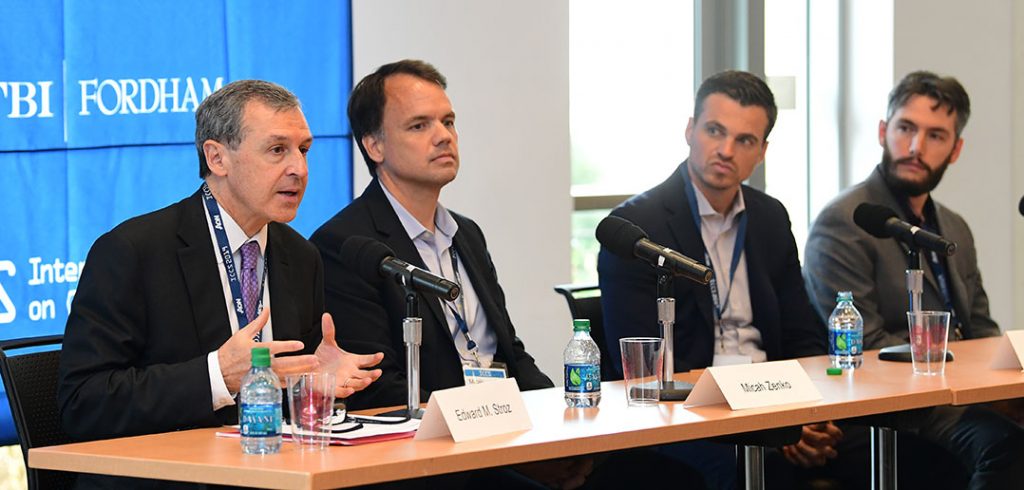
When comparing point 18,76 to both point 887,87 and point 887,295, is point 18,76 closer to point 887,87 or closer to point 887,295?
point 887,295

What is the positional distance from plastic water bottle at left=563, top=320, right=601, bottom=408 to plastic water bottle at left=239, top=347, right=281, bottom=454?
0.78 meters

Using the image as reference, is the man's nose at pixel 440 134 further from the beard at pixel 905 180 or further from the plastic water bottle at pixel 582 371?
the beard at pixel 905 180

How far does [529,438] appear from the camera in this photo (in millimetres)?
2637

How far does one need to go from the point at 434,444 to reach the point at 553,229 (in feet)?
9.14

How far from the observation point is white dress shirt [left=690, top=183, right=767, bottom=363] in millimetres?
4227

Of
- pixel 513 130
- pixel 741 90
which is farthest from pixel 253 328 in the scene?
pixel 513 130

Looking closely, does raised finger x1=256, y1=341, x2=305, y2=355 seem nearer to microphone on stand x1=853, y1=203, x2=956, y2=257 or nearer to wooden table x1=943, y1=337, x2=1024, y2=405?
wooden table x1=943, y1=337, x2=1024, y2=405

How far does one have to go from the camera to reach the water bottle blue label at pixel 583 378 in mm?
3037

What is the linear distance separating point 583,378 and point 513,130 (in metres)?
2.27

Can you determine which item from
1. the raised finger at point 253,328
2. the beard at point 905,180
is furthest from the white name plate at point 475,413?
the beard at point 905,180

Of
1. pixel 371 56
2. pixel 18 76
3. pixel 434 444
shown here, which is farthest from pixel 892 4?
pixel 434 444

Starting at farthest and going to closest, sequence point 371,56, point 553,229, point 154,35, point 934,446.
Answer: point 553,229, point 371,56, point 154,35, point 934,446

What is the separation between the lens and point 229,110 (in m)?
3.16

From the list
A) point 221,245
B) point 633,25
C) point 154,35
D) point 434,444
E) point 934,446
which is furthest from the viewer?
point 633,25
